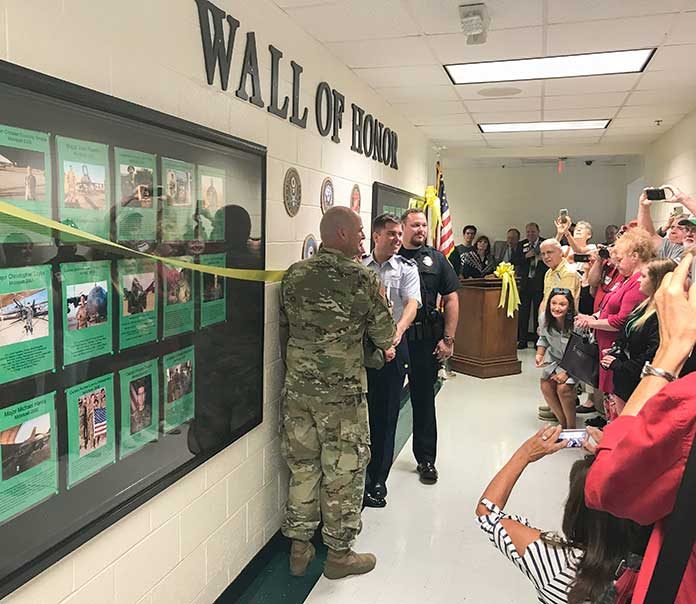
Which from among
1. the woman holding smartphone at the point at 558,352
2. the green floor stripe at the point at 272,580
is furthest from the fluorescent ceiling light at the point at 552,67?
the green floor stripe at the point at 272,580

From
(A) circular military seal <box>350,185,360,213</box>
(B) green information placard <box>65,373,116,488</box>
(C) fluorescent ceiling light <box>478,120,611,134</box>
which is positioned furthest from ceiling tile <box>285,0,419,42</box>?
(C) fluorescent ceiling light <box>478,120,611,134</box>

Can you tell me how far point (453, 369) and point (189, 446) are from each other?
4869 millimetres

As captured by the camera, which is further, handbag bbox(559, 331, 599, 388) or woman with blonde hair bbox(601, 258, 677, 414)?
handbag bbox(559, 331, 599, 388)

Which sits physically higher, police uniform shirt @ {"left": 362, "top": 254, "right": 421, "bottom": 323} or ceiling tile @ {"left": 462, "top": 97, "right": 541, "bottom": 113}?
ceiling tile @ {"left": 462, "top": 97, "right": 541, "bottom": 113}

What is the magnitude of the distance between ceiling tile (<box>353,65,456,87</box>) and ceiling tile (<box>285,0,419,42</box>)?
0.63 meters

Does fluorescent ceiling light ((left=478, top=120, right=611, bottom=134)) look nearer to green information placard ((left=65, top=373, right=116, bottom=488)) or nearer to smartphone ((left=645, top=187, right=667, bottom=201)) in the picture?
smartphone ((left=645, top=187, right=667, bottom=201))

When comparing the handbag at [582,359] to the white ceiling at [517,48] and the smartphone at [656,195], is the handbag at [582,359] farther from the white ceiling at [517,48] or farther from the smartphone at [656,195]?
the white ceiling at [517,48]

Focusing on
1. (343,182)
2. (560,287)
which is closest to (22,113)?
(343,182)

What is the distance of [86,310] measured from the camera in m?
1.52

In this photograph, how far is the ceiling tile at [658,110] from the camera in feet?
15.5

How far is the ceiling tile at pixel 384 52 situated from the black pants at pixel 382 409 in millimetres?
1777

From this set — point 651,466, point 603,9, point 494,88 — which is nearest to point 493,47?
point 603,9

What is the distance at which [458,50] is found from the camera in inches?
130

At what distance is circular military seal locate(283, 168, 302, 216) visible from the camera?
279cm
